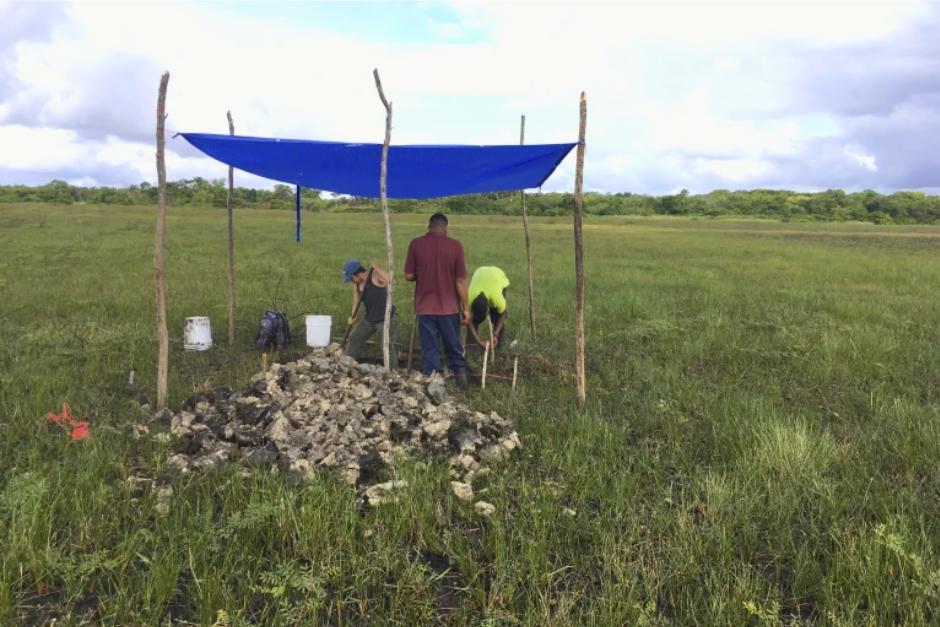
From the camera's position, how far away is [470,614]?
2.59 meters

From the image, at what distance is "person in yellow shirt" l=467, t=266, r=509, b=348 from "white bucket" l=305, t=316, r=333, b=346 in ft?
5.64

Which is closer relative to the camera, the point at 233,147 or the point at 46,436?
the point at 46,436

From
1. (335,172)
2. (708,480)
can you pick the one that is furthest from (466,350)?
(708,480)

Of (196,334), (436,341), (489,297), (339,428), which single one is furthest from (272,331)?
(339,428)

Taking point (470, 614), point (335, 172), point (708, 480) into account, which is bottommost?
point (470, 614)

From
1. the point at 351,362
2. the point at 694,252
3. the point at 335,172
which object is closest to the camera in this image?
the point at 351,362

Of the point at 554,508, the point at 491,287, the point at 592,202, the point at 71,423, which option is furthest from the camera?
the point at 592,202

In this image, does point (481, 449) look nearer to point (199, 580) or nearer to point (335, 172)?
point (199, 580)

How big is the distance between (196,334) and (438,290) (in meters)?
3.00

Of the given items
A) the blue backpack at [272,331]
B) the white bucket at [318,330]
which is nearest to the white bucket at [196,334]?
the blue backpack at [272,331]

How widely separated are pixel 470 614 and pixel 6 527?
8.00 feet

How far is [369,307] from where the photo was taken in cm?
624

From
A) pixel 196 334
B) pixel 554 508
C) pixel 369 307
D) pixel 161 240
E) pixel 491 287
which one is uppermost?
pixel 161 240

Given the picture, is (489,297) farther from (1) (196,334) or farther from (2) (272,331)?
(1) (196,334)
